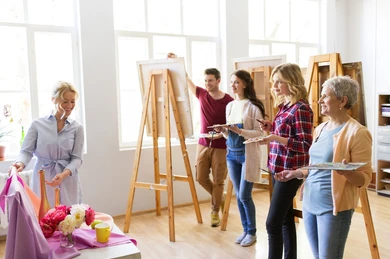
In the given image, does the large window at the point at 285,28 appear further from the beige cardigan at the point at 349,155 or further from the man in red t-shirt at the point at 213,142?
the beige cardigan at the point at 349,155

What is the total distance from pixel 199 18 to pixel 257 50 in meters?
1.06

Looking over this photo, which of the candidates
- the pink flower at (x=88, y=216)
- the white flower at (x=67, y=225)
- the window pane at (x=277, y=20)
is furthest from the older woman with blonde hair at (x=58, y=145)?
the window pane at (x=277, y=20)

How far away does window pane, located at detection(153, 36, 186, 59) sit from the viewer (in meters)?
4.52

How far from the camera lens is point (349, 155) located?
1.69m

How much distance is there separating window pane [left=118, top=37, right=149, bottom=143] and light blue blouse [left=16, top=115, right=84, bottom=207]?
1.78 metres

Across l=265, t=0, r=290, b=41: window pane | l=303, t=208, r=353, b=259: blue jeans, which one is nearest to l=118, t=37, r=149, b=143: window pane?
l=265, t=0, r=290, b=41: window pane

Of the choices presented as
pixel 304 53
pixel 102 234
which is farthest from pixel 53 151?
pixel 304 53

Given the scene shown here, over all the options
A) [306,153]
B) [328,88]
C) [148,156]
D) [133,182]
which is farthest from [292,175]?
[148,156]

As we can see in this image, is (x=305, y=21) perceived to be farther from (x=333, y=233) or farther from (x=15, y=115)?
(x=333, y=233)

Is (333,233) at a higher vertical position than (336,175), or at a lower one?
lower

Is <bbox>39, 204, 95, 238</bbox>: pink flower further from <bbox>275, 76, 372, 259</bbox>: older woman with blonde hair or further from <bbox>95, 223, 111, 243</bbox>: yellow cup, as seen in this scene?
<bbox>275, 76, 372, 259</bbox>: older woman with blonde hair

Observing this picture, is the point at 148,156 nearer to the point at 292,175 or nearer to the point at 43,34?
the point at 43,34

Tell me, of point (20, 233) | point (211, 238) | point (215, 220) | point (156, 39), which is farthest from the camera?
point (156, 39)

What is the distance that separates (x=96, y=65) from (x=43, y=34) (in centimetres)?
64
